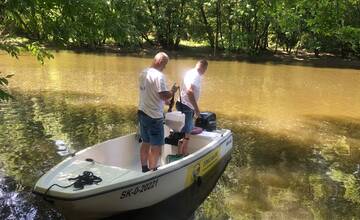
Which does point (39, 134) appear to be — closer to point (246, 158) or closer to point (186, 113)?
point (186, 113)

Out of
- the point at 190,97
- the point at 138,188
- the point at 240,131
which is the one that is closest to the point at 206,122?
the point at 190,97

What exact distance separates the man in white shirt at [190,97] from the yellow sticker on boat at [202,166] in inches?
19.1

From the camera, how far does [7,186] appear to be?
6.84m

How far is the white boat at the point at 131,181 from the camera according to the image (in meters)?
5.30

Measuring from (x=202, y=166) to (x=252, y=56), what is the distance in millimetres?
24229

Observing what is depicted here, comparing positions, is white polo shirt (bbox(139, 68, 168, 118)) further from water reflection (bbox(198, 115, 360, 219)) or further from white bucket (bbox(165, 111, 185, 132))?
water reflection (bbox(198, 115, 360, 219))

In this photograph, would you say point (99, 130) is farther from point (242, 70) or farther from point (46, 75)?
point (242, 70)

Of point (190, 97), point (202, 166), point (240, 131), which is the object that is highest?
point (190, 97)

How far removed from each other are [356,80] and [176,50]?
14.3m

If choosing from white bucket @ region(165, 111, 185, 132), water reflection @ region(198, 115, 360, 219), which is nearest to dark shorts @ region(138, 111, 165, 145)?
white bucket @ region(165, 111, 185, 132)

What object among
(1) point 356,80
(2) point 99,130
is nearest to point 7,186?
(2) point 99,130

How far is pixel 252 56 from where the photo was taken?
30.6m

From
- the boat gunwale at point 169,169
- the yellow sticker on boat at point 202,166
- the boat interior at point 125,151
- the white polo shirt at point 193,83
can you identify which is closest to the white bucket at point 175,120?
the white polo shirt at point 193,83

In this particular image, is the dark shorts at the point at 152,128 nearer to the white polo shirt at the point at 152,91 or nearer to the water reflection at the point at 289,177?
the white polo shirt at the point at 152,91
